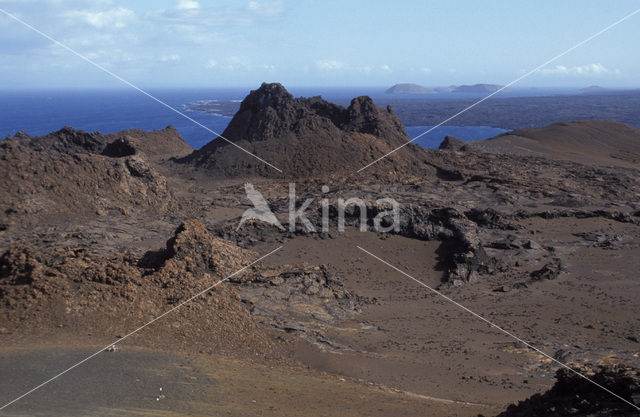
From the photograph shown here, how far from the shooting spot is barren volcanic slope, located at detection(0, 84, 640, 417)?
6992 millimetres

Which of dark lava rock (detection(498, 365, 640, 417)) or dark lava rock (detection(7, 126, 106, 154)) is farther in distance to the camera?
dark lava rock (detection(7, 126, 106, 154))

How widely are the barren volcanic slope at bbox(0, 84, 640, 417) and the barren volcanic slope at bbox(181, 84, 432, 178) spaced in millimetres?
2502

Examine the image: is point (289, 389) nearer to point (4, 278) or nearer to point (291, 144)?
point (4, 278)

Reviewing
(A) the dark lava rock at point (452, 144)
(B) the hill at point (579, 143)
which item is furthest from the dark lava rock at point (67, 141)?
(B) the hill at point (579, 143)

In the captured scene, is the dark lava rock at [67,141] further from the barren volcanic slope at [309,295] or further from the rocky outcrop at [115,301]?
the rocky outcrop at [115,301]

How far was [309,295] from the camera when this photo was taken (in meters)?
12.4

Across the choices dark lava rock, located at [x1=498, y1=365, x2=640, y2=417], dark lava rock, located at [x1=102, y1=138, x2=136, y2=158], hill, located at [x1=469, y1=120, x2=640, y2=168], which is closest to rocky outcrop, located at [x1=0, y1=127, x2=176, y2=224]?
dark lava rock, located at [x1=102, y1=138, x2=136, y2=158]

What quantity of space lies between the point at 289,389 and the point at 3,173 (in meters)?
15.2

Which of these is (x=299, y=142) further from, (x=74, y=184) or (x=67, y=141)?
(x=74, y=184)

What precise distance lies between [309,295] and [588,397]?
7667mm

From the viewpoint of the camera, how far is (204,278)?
10461 mm

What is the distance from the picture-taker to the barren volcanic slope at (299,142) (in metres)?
30.0

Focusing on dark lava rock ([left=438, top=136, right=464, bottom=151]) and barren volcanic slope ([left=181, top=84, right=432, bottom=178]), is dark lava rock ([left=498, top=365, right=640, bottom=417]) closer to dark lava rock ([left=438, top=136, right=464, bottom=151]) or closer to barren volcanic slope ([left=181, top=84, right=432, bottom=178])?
barren volcanic slope ([left=181, top=84, right=432, bottom=178])

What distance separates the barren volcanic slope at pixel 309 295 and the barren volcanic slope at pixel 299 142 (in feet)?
8.21
